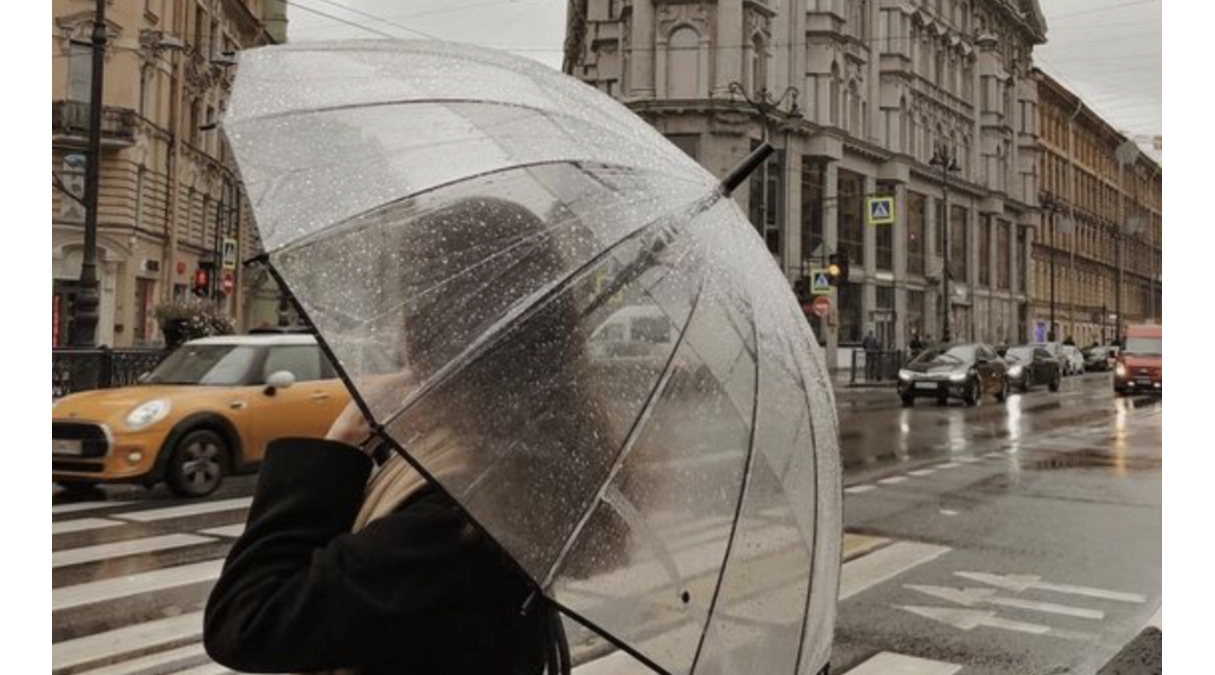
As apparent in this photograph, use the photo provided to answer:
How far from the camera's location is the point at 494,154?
151 cm

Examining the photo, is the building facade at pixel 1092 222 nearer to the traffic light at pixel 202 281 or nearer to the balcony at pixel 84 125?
the balcony at pixel 84 125

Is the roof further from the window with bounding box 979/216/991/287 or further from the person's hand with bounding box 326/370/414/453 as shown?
the window with bounding box 979/216/991/287

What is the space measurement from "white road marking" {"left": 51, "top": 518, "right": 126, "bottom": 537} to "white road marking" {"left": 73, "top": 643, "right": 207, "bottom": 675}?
2.76 metres

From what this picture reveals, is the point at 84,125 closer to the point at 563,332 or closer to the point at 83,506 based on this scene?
the point at 83,506

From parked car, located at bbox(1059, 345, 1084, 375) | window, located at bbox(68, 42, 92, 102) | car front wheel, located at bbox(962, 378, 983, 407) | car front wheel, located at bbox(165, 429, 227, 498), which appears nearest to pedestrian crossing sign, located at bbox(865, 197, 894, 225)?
car front wheel, located at bbox(962, 378, 983, 407)

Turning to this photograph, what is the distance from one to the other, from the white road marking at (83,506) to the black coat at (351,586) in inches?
269

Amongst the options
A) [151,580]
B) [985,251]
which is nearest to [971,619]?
[151,580]

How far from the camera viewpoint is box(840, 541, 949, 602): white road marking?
18.4 feet

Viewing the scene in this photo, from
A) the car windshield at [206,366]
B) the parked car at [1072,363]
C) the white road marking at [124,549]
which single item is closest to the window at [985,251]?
the parked car at [1072,363]

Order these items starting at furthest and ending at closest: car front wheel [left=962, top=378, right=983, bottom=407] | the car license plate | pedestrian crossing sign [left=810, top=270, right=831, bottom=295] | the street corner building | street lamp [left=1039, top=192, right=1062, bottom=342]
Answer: pedestrian crossing sign [left=810, top=270, right=831, bottom=295]
car front wheel [left=962, top=378, right=983, bottom=407]
the street corner building
street lamp [left=1039, top=192, right=1062, bottom=342]
the car license plate

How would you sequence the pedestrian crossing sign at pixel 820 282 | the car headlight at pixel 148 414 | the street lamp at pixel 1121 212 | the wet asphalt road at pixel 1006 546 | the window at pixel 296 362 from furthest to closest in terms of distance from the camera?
the pedestrian crossing sign at pixel 820 282
the window at pixel 296 362
the car headlight at pixel 148 414
the street lamp at pixel 1121 212
the wet asphalt road at pixel 1006 546

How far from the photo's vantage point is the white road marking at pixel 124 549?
18.6 ft

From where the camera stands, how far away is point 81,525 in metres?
6.66
